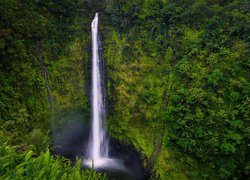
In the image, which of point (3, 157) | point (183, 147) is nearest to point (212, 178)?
point (183, 147)

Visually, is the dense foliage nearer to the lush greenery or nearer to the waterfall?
the lush greenery

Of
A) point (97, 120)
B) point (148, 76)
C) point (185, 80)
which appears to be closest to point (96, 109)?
point (97, 120)

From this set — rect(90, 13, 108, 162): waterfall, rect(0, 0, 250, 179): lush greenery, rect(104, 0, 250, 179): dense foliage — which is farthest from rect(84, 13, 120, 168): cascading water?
rect(104, 0, 250, 179): dense foliage

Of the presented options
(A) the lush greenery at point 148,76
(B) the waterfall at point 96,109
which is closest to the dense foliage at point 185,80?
(A) the lush greenery at point 148,76

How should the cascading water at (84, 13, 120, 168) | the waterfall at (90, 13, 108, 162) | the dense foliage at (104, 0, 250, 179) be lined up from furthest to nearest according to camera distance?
the waterfall at (90, 13, 108, 162)
the cascading water at (84, 13, 120, 168)
the dense foliage at (104, 0, 250, 179)

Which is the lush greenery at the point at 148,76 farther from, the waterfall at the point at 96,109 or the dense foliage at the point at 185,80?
the waterfall at the point at 96,109

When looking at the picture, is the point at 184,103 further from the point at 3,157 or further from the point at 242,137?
the point at 3,157
